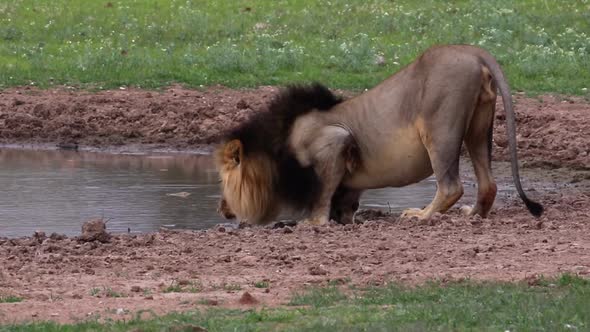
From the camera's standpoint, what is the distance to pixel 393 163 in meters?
11.8

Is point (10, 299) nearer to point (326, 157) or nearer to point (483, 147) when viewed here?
point (326, 157)

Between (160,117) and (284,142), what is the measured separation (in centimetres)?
569

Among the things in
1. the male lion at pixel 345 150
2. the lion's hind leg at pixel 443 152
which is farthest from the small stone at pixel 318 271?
the male lion at pixel 345 150

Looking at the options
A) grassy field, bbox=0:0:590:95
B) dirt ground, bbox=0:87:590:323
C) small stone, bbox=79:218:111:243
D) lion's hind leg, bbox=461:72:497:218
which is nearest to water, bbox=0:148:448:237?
dirt ground, bbox=0:87:590:323

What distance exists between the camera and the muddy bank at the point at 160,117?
16031 mm

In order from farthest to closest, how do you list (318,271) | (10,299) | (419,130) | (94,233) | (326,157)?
(326,157) < (419,130) < (94,233) < (318,271) < (10,299)

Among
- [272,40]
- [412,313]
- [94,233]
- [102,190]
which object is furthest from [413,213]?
[272,40]

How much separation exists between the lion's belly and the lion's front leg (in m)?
0.24

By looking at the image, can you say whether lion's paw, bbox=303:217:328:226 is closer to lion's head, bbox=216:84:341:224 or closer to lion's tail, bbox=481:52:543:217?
lion's head, bbox=216:84:341:224

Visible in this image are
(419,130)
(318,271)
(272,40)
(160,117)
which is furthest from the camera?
(272,40)

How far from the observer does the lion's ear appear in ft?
38.5

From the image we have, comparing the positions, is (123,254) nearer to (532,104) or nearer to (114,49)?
(532,104)

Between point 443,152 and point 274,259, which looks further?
point 443,152

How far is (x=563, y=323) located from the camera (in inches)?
276
